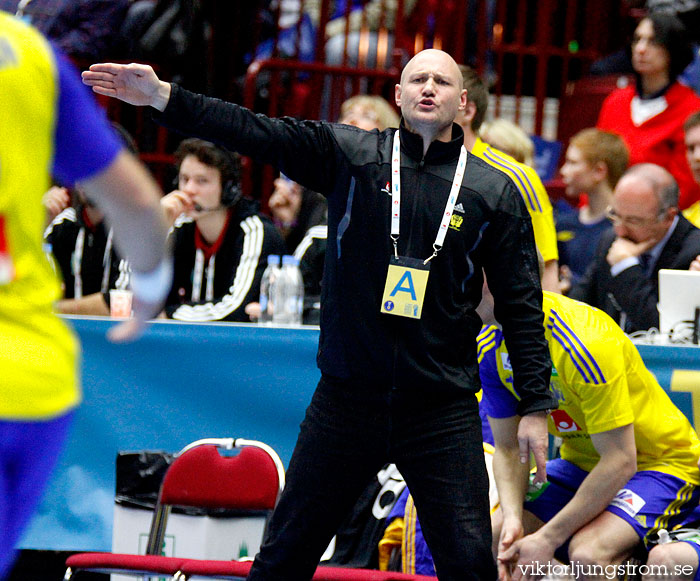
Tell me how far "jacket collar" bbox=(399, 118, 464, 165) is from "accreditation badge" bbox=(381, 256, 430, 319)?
0.35 meters

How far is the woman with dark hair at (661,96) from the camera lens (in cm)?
710

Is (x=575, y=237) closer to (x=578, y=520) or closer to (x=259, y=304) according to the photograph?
(x=259, y=304)

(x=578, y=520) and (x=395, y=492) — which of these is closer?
(x=578, y=520)

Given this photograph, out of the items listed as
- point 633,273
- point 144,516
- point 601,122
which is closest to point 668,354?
point 633,273

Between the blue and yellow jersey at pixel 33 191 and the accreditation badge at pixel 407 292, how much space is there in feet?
4.76

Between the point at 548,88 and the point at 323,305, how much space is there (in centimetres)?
629

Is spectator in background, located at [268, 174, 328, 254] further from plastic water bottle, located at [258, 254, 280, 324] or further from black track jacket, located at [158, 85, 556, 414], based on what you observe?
black track jacket, located at [158, 85, 556, 414]

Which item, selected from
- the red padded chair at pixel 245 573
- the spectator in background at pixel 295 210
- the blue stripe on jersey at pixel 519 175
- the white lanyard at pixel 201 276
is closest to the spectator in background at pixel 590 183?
the spectator in background at pixel 295 210

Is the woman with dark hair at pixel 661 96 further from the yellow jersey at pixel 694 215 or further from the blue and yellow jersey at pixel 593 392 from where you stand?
the blue and yellow jersey at pixel 593 392

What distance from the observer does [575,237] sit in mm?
6648

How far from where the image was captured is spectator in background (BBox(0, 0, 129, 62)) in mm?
7367

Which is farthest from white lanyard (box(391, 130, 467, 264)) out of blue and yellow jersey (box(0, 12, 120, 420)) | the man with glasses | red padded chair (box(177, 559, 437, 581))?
the man with glasses

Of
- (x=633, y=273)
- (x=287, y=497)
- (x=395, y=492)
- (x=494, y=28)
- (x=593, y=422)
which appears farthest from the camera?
(x=494, y=28)

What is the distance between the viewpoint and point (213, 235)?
18.1ft
